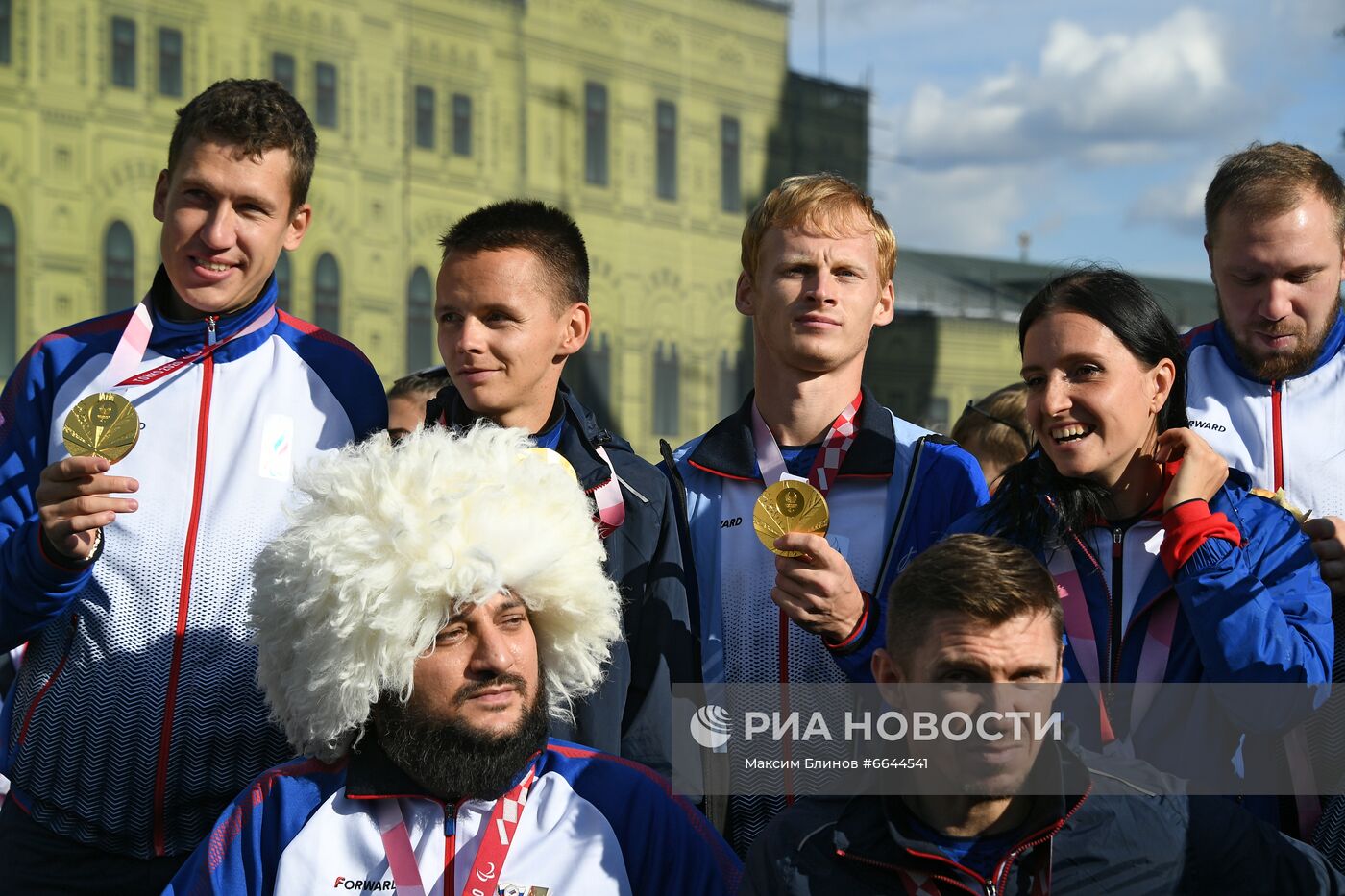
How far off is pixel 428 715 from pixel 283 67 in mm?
21630

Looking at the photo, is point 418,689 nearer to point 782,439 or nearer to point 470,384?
point 470,384

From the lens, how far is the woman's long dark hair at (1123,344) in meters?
3.45

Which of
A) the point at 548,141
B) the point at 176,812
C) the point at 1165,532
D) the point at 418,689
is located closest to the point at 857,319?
the point at 1165,532

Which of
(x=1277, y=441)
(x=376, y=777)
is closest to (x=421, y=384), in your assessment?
(x=376, y=777)

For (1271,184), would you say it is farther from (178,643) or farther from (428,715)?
(178,643)

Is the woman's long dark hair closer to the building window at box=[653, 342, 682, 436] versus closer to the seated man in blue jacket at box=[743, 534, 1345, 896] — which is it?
the seated man in blue jacket at box=[743, 534, 1345, 896]

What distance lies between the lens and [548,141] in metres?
27.6

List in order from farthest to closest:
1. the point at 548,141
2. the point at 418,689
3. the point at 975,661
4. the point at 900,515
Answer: the point at 548,141 → the point at 900,515 → the point at 418,689 → the point at 975,661

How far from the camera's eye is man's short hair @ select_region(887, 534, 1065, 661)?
291 centimetres

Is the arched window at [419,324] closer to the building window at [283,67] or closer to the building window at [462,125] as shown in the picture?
the building window at [462,125]

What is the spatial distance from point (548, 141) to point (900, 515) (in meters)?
24.7

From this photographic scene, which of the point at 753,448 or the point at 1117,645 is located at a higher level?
the point at 753,448

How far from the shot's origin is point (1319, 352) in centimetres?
409

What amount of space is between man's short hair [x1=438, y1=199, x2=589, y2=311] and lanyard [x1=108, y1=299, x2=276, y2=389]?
0.67 meters
